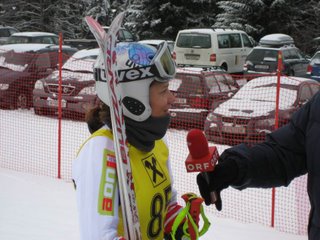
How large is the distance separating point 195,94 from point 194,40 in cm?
1007

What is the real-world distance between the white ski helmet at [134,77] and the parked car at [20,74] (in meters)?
11.1

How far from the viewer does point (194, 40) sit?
2116cm

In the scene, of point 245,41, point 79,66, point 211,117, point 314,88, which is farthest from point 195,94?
point 245,41

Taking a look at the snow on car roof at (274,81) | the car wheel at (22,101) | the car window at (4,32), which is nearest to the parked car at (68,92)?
the car wheel at (22,101)

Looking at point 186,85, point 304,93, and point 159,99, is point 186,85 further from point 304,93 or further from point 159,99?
point 159,99

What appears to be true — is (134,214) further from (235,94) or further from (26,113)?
(26,113)

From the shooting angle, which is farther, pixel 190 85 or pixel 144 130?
pixel 190 85

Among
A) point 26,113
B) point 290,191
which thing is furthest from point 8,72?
point 290,191

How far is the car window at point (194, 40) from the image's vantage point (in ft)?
68.5

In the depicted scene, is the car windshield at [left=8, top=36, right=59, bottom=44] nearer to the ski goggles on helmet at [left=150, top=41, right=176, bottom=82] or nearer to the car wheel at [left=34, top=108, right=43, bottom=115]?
the car wheel at [left=34, top=108, right=43, bottom=115]

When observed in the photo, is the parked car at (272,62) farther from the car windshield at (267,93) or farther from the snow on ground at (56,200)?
the snow on ground at (56,200)

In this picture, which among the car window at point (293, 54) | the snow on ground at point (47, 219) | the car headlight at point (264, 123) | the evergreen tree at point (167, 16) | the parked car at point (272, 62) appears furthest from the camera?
the evergreen tree at point (167, 16)

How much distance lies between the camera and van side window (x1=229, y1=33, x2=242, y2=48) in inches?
862

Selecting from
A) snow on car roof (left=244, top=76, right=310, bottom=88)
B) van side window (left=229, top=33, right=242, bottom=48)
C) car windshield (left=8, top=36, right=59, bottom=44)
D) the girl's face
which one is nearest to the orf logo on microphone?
the girl's face
